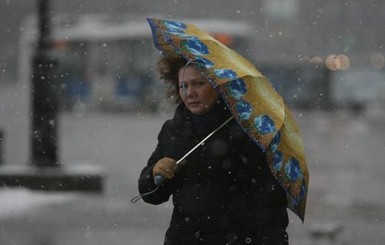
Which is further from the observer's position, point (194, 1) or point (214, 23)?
point (194, 1)

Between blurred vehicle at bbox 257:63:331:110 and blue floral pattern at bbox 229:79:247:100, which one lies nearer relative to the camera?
blue floral pattern at bbox 229:79:247:100

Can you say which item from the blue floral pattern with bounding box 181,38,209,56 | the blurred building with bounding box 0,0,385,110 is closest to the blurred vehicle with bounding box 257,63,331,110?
the blurred building with bounding box 0,0,385,110

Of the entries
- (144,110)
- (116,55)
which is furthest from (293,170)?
(144,110)

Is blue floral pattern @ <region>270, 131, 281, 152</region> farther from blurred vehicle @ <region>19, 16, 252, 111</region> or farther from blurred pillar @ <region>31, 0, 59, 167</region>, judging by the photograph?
blurred vehicle @ <region>19, 16, 252, 111</region>

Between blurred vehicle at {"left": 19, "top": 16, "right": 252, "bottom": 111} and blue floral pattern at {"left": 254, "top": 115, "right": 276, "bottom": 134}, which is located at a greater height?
blue floral pattern at {"left": 254, "top": 115, "right": 276, "bottom": 134}

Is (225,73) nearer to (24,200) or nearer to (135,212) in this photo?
(135,212)

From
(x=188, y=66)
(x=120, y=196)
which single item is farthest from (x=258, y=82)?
(x=120, y=196)

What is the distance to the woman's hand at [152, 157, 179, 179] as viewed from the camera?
3.50m

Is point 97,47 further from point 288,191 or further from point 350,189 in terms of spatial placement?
point 288,191

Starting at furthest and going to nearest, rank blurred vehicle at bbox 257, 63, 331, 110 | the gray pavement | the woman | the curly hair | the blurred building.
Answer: the blurred building → blurred vehicle at bbox 257, 63, 331, 110 → the gray pavement → the curly hair → the woman

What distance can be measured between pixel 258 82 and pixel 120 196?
25.4 ft

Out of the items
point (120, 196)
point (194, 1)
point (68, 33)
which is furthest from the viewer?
point (194, 1)

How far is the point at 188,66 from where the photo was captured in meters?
3.69

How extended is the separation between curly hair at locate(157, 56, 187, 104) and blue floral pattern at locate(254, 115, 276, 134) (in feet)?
1.26
